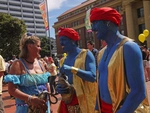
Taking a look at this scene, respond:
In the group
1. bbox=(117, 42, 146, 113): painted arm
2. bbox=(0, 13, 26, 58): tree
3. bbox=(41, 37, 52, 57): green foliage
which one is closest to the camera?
bbox=(117, 42, 146, 113): painted arm

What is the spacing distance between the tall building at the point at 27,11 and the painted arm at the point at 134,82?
98.6 m

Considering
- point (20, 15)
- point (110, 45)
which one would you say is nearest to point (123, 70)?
point (110, 45)

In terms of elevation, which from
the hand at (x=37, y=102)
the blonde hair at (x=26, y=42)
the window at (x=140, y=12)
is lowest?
the hand at (x=37, y=102)

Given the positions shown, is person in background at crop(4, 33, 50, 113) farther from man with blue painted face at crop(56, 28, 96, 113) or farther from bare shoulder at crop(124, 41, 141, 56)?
Result: bare shoulder at crop(124, 41, 141, 56)

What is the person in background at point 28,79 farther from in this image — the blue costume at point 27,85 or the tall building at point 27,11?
the tall building at point 27,11

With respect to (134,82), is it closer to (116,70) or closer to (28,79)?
(116,70)

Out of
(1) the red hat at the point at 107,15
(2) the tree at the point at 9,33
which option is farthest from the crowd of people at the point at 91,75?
(2) the tree at the point at 9,33

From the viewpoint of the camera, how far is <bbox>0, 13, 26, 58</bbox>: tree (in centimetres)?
3469

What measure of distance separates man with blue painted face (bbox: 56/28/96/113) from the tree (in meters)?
33.5

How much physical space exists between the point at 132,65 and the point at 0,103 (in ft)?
10.9

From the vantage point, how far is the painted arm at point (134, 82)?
55.1 inches

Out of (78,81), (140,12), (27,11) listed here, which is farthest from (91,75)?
(27,11)

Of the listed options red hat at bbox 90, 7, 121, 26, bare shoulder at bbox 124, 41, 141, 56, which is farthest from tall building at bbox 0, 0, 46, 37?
bare shoulder at bbox 124, 41, 141, 56

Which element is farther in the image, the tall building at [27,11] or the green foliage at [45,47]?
the tall building at [27,11]
